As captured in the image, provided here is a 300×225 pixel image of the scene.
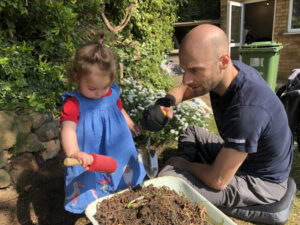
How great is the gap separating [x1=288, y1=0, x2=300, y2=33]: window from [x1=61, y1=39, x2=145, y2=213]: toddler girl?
6941 millimetres

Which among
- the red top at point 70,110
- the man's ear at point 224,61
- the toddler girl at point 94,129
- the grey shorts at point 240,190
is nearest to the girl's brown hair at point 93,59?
the toddler girl at point 94,129

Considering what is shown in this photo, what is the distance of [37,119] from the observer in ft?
7.65

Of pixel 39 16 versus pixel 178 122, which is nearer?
pixel 39 16

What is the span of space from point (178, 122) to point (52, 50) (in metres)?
1.77

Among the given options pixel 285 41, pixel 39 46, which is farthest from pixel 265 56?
pixel 39 46

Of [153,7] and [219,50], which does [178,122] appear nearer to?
[219,50]

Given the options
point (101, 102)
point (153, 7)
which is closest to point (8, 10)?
point (101, 102)

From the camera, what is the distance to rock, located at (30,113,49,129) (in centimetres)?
231

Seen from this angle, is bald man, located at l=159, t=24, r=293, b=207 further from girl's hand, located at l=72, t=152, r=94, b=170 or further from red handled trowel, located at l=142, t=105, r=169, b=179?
girl's hand, located at l=72, t=152, r=94, b=170

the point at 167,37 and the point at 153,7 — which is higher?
the point at 153,7

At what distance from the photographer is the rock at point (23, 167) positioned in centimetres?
215

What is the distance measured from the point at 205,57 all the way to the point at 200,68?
71 millimetres

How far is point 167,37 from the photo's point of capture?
210 inches

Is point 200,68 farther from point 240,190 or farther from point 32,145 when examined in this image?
point 32,145
